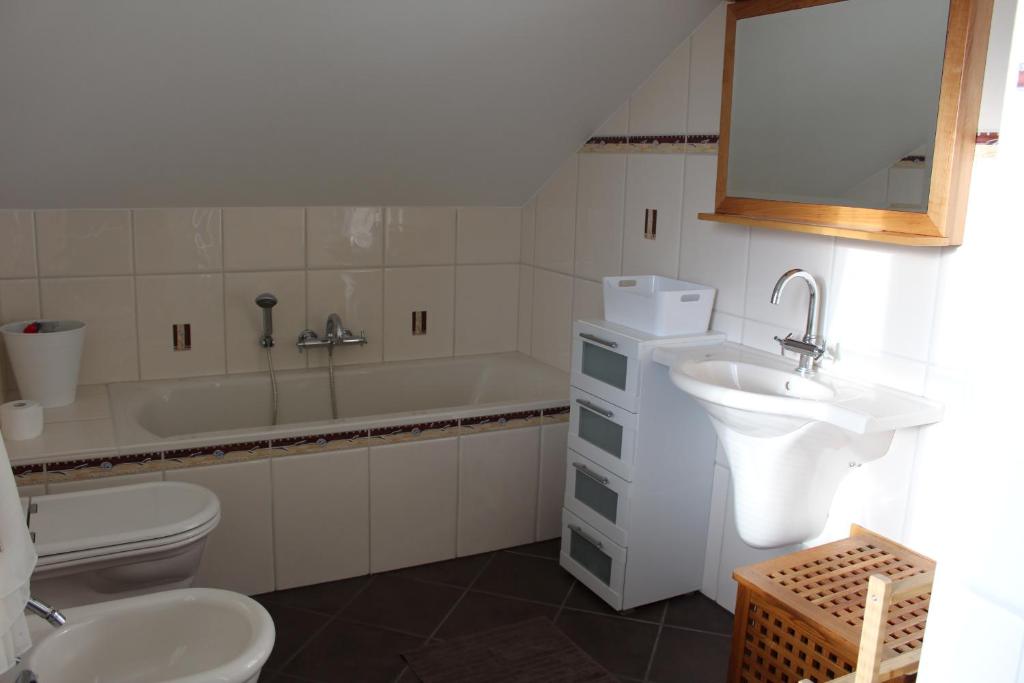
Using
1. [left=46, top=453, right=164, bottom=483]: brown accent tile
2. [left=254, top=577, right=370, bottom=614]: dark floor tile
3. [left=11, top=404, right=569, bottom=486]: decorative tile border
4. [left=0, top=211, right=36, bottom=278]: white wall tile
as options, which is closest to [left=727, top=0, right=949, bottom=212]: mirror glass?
[left=11, top=404, right=569, bottom=486]: decorative tile border

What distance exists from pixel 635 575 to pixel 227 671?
145 cm

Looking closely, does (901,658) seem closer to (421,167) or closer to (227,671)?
(227,671)

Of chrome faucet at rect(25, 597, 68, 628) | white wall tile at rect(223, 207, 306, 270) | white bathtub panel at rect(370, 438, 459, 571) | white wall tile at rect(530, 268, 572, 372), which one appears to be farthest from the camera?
white wall tile at rect(530, 268, 572, 372)

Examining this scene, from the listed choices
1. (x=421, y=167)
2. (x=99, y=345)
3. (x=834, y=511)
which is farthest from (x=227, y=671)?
(x=421, y=167)

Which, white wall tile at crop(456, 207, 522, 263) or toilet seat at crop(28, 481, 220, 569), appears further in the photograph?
white wall tile at crop(456, 207, 522, 263)

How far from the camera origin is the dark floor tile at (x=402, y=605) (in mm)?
2725

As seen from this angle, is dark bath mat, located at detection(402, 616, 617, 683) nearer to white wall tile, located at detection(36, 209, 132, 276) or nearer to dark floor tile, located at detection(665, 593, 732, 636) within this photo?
dark floor tile, located at detection(665, 593, 732, 636)

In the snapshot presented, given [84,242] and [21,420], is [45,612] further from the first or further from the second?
[84,242]

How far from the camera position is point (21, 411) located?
2.61 m

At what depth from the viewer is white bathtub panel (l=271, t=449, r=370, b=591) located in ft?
9.32

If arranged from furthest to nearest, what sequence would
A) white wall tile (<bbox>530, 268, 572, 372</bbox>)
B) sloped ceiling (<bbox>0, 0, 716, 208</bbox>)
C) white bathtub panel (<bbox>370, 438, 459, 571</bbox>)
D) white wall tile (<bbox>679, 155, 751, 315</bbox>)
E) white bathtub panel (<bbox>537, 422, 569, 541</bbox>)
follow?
white wall tile (<bbox>530, 268, 572, 372</bbox>) < white bathtub panel (<bbox>537, 422, 569, 541</bbox>) < white bathtub panel (<bbox>370, 438, 459, 571</bbox>) < white wall tile (<bbox>679, 155, 751, 315</bbox>) < sloped ceiling (<bbox>0, 0, 716, 208</bbox>)

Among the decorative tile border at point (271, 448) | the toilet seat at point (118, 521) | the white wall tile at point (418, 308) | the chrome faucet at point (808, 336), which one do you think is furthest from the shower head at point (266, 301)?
the chrome faucet at point (808, 336)

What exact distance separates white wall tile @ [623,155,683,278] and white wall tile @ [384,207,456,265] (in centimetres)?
89

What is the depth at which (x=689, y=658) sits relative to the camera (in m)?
2.57
